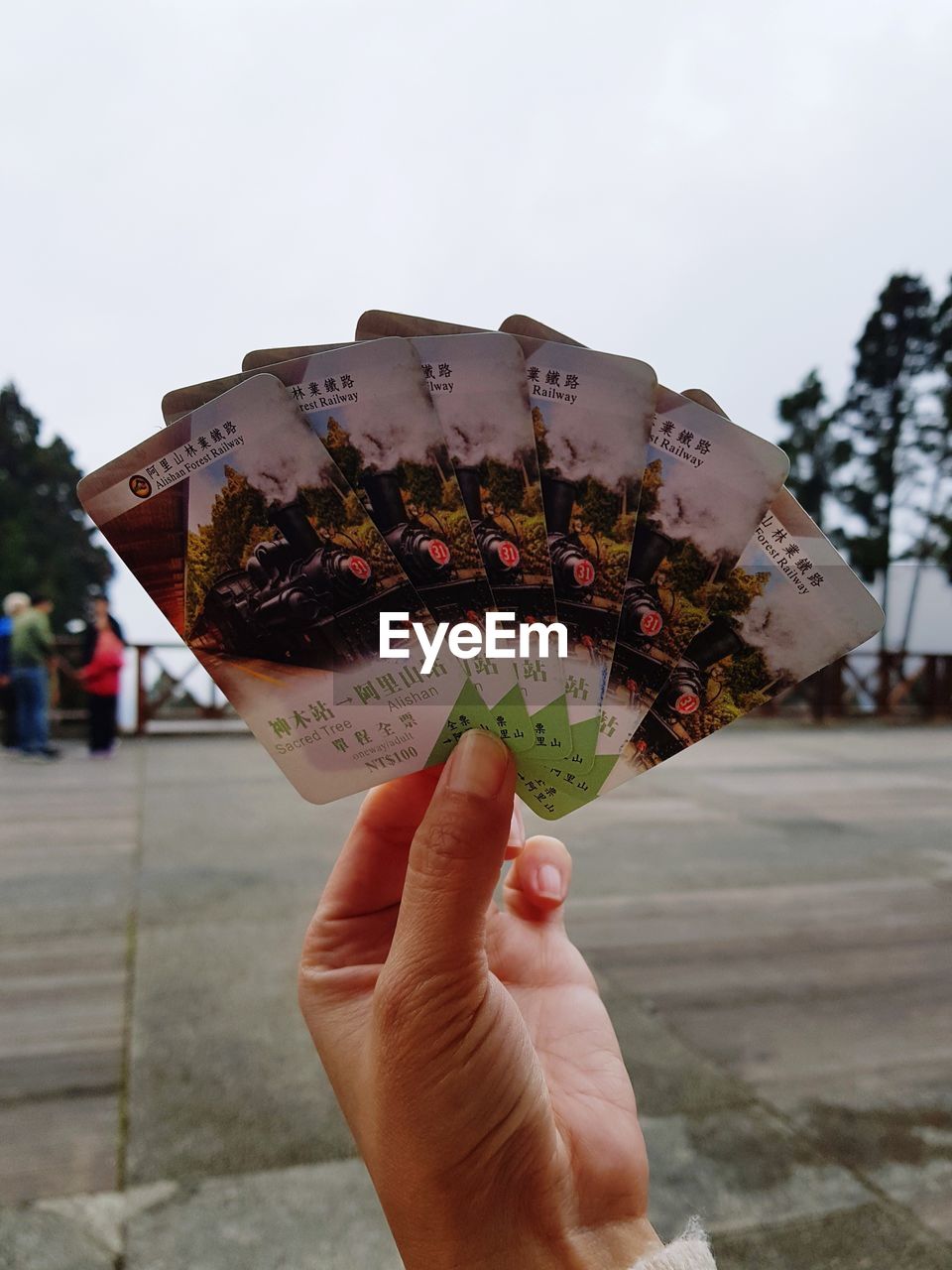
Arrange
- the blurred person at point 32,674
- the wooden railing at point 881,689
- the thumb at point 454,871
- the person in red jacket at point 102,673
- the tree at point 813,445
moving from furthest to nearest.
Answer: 1. the tree at point 813,445
2. the wooden railing at point 881,689
3. the person in red jacket at point 102,673
4. the blurred person at point 32,674
5. the thumb at point 454,871

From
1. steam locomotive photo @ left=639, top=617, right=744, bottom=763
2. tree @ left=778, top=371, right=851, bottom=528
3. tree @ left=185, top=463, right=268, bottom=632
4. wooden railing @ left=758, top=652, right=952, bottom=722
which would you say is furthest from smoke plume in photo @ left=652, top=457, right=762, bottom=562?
tree @ left=778, top=371, right=851, bottom=528

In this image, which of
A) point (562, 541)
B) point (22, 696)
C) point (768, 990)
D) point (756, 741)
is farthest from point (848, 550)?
point (562, 541)

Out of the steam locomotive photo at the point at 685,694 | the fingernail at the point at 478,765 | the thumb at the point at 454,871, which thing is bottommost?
the thumb at the point at 454,871

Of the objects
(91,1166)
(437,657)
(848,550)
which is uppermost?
(848,550)

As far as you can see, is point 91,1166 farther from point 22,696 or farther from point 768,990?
point 22,696

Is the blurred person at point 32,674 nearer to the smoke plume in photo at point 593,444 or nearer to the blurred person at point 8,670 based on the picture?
the blurred person at point 8,670

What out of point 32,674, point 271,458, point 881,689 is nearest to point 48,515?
point 32,674

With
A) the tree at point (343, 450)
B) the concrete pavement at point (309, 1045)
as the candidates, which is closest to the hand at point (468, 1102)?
the tree at point (343, 450)
